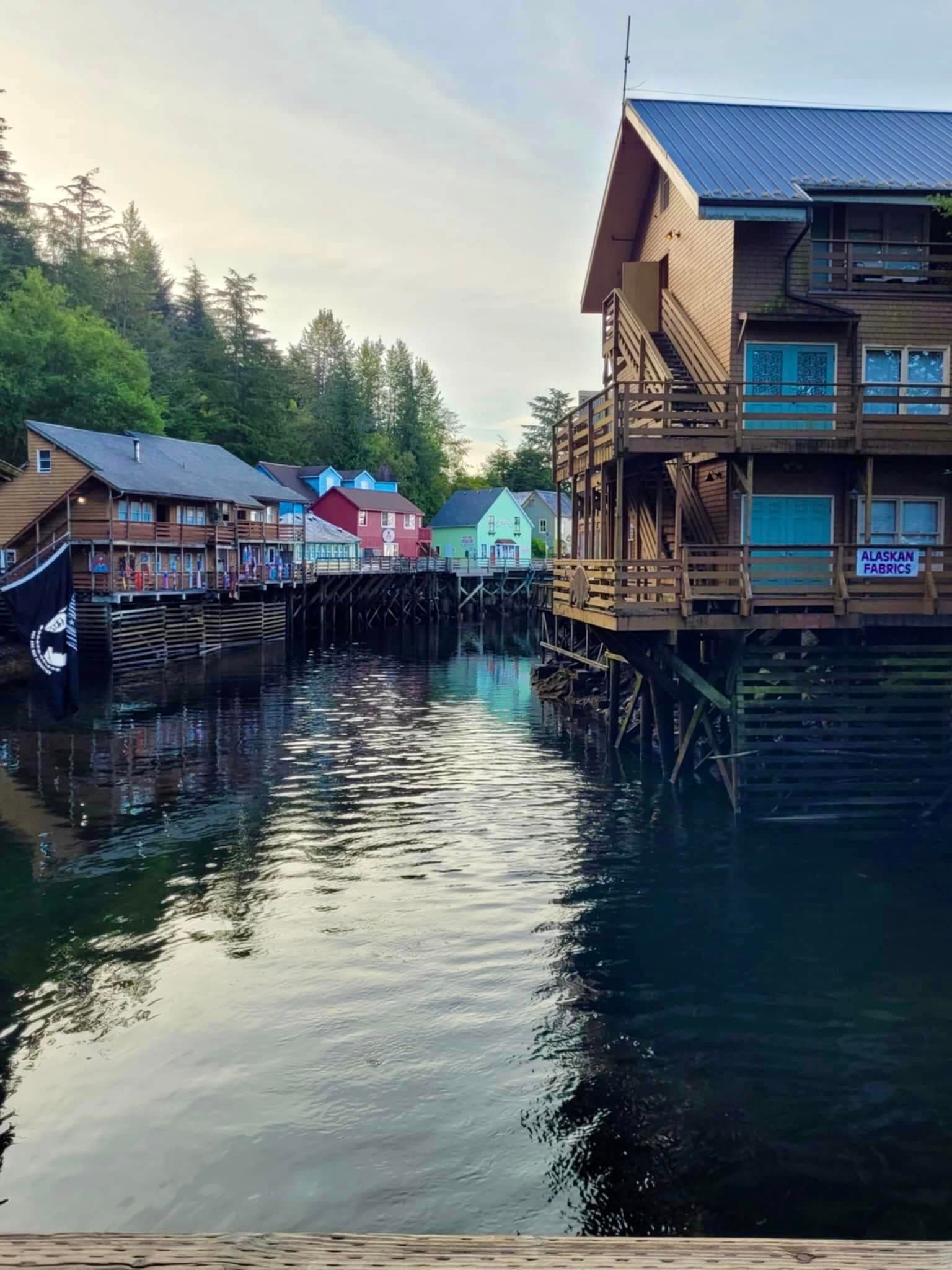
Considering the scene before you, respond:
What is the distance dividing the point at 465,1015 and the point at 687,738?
32.0 ft

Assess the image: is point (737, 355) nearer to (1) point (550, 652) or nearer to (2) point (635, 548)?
(2) point (635, 548)

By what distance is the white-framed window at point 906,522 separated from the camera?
19016 millimetres

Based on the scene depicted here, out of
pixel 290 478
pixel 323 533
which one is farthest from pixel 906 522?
pixel 290 478

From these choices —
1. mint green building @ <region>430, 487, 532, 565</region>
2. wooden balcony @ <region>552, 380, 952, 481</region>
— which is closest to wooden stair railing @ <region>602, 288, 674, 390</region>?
wooden balcony @ <region>552, 380, 952, 481</region>

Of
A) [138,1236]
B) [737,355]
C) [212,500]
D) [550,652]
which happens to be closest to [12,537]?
[212,500]

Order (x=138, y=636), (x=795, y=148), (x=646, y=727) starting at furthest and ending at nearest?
(x=138, y=636) → (x=646, y=727) → (x=795, y=148)

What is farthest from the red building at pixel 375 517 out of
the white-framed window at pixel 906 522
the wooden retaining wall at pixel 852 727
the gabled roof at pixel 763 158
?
the wooden retaining wall at pixel 852 727

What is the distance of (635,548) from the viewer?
24188mm

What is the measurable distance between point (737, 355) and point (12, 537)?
106ft

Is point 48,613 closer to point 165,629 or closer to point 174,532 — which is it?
point 165,629

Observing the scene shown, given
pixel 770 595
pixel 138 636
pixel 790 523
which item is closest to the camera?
pixel 770 595

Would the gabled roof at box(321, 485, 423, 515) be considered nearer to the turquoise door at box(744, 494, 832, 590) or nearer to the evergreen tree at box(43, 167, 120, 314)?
the evergreen tree at box(43, 167, 120, 314)

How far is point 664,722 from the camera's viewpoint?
20.9m

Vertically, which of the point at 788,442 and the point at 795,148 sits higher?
the point at 795,148
